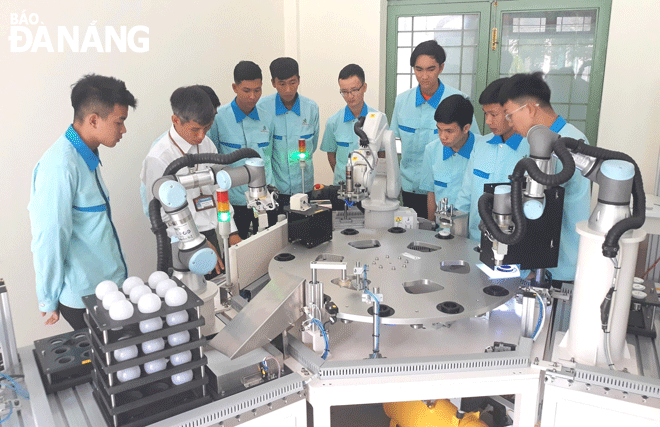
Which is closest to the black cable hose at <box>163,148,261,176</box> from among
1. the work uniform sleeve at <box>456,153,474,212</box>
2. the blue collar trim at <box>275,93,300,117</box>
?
the work uniform sleeve at <box>456,153,474,212</box>

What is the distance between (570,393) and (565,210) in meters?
0.84

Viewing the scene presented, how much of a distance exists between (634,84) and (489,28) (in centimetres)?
124

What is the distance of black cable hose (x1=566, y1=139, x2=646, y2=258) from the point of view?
1397 millimetres

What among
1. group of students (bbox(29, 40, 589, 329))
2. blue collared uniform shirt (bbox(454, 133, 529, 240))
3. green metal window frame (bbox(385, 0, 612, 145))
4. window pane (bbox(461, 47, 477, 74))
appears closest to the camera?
group of students (bbox(29, 40, 589, 329))

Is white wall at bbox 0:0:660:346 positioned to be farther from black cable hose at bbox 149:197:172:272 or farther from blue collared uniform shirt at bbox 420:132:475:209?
blue collared uniform shirt at bbox 420:132:475:209

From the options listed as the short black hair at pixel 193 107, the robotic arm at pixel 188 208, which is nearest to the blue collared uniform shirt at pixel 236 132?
the short black hair at pixel 193 107

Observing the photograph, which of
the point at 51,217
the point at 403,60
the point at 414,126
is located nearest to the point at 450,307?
the point at 51,217

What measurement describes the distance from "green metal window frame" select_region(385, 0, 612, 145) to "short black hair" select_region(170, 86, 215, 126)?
275 centimetres

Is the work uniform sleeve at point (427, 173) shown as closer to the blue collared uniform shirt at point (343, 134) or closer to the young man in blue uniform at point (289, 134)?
the blue collared uniform shirt at point (343, 134)

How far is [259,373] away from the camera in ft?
5.00

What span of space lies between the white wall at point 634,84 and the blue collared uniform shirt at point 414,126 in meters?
1.42

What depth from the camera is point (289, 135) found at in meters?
3.58

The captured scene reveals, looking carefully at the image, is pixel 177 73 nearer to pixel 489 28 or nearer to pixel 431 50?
pixel 431 50

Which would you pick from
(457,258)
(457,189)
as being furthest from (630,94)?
(457,258)
